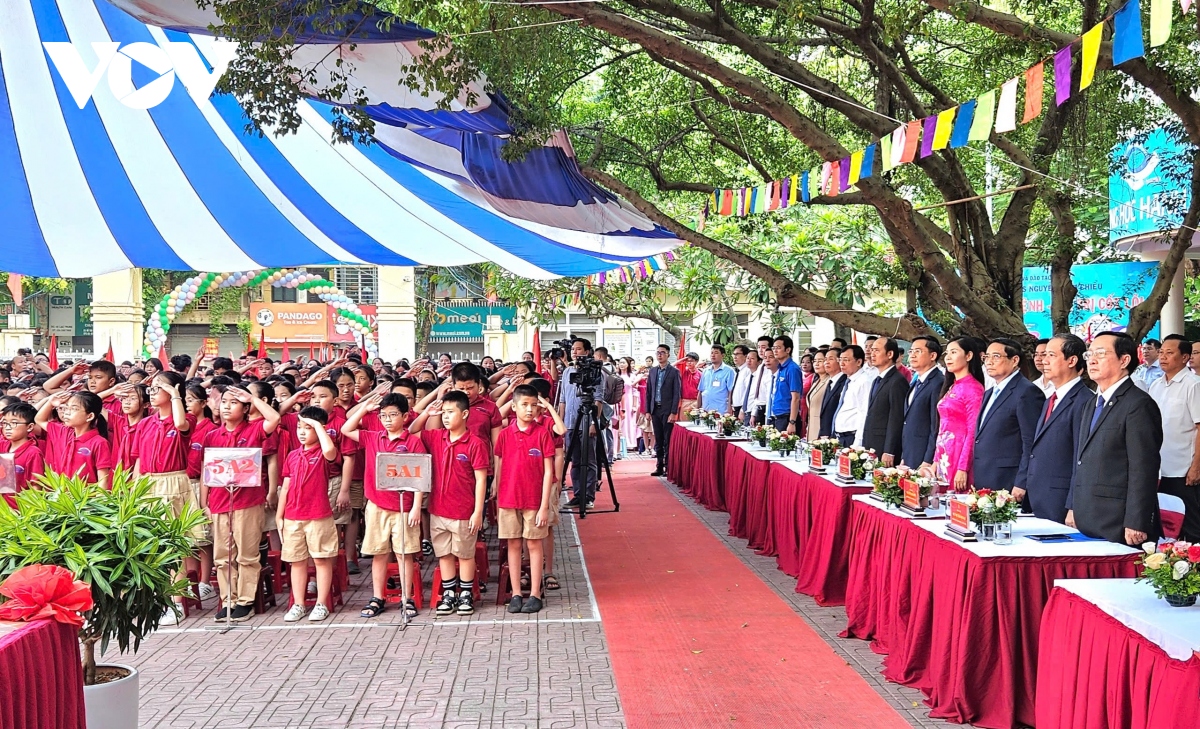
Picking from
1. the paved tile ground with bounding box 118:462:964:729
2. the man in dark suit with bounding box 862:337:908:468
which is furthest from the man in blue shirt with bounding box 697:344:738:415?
the paved tile ground with bounding box 118:462:964:729

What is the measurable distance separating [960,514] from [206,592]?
4.52 metres

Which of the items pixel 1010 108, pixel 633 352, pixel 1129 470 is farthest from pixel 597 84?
pixel 633 352

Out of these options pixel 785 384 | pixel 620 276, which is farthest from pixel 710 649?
pixel 620 276

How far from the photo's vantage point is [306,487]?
577cm

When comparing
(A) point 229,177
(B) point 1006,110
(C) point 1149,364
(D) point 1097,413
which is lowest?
(D) point 1097,413

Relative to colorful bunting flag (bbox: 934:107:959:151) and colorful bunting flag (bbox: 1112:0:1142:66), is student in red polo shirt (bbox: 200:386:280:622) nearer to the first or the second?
colorful bunting flag (bbox: 934:107:959:151)

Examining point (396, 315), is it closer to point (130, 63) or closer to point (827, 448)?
point (130, 63)

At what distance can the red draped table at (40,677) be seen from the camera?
7.68 ft

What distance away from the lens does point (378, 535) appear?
5.85 m

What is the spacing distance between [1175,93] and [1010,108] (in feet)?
4.69

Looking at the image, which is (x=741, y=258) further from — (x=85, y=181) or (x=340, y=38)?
(x=85, y=181)

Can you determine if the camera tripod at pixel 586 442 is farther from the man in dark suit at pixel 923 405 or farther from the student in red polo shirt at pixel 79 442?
the student in red polo shirt at pixel 79 442

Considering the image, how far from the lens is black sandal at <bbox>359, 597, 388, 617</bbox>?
19.3 feet

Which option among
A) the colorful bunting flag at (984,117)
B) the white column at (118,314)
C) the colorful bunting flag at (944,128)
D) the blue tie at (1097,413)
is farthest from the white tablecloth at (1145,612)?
the white column at (118,314)
